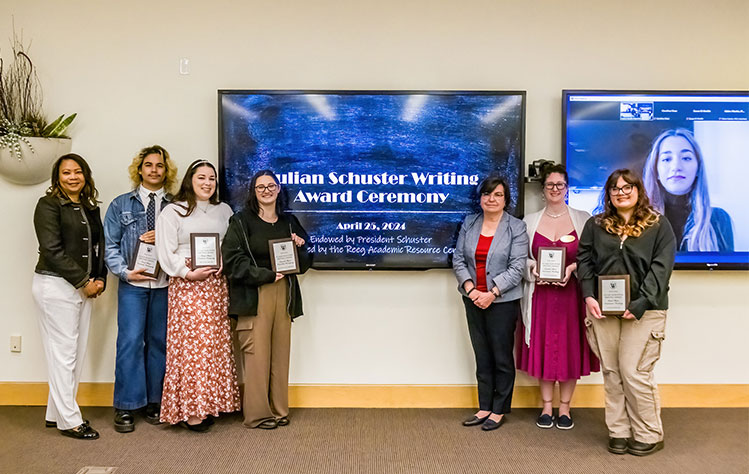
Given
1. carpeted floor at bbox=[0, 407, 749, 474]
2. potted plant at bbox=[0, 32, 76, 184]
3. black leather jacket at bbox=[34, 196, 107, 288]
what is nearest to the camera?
carpeted floor at bbox=[0, 407, 749, 474]

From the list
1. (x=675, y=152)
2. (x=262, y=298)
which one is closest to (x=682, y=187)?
(x=675, y=152)

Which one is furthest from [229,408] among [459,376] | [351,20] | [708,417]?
[708,417]

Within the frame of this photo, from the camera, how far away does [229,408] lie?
3.86 m

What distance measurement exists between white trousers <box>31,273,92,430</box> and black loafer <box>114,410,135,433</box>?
0.20 metres

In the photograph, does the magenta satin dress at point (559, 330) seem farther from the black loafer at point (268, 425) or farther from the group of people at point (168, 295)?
the black loafer at point (268, 425)

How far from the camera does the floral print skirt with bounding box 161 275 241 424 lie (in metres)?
3.73

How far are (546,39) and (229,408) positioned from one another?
10.2 feet

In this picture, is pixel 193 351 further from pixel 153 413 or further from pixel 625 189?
pixel 625 189

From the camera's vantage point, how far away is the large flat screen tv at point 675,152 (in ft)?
13.5

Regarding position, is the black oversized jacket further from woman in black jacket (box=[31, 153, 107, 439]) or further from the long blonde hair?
the long blonde hair

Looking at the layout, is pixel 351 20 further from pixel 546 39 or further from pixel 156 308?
pixel 156 308

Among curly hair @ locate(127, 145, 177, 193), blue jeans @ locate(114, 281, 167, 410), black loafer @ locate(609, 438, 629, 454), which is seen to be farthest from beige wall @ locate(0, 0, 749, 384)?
black loafer @ locate(609, 438, 629, 454)

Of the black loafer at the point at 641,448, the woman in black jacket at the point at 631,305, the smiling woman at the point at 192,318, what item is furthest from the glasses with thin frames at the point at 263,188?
the black loafer at the point at 641,448

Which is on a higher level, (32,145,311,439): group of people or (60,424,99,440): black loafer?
(32,145,311,439): group of people
